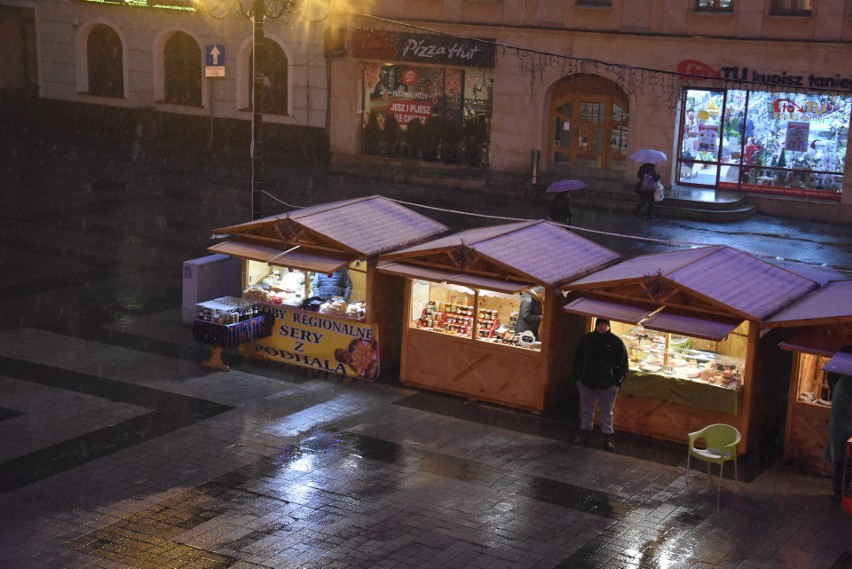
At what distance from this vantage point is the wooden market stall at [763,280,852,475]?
13.4m

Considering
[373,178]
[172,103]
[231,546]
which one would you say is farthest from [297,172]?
[231,546]

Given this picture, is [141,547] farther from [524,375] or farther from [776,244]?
[776,244]

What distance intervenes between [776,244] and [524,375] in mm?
13023

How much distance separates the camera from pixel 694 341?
15203mm

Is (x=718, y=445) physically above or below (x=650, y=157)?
below

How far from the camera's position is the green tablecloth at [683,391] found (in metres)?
14.1

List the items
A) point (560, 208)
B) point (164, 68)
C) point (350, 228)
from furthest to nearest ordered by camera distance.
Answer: point (164, 68)
point (560, 208)
point (350, 228)

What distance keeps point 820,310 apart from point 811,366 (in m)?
0.74

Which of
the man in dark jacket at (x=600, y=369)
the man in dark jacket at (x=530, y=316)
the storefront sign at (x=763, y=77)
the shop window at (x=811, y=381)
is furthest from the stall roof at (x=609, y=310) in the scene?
the storefront sign at (x=763, y=77)

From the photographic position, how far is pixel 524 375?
15641mm

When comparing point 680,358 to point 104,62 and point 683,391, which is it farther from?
point 104,62

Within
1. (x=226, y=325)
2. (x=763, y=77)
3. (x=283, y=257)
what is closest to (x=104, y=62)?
(x=763, y=77)

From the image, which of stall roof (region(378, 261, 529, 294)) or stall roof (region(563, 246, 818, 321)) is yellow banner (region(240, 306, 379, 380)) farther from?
stall roof (region(563, 246, 818, 321))

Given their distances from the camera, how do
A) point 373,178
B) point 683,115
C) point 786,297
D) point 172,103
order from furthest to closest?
point 172,103 < point 373,178 < point 683,115 < point 786,297
